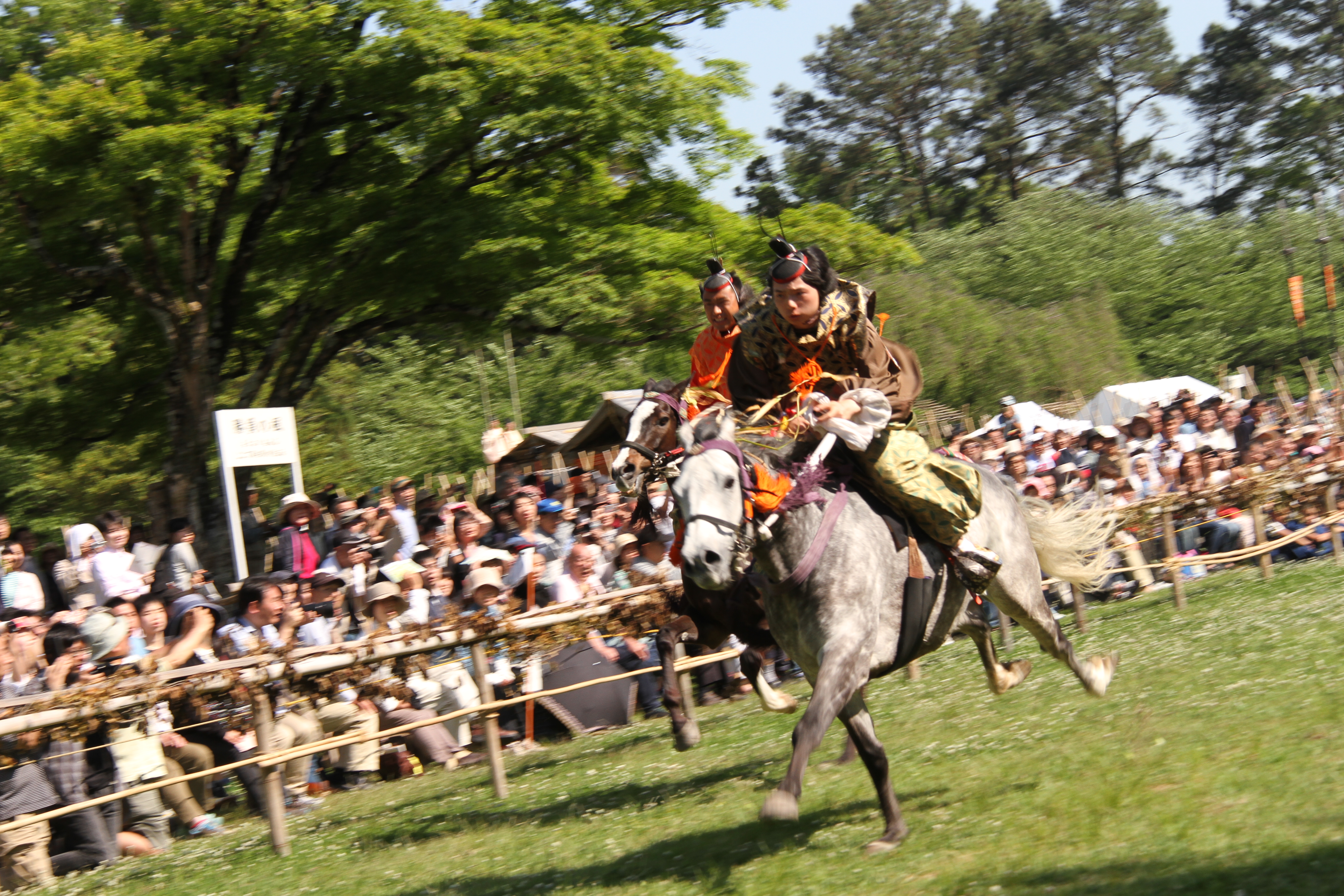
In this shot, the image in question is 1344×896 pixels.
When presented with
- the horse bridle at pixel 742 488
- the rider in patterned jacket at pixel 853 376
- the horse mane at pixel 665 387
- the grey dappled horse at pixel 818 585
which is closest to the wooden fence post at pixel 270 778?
the horse mane at pixel 665 387

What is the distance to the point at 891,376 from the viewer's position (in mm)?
6520

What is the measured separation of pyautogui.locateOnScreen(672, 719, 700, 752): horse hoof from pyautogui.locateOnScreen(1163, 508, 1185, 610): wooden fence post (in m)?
7.07

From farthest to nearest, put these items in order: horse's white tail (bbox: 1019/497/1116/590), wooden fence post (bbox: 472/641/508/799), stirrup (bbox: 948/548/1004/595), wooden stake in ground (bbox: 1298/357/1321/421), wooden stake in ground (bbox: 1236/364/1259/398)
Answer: wooden stake in ground (bbox: 1236/364/1259/398), wooden stake in ground (bbox: 1298/357/1321/421), wooden fence post (bbox: 472/641/508/799), horse's white tail (bbox: 1019/497/1116/590), stirrup (bbox: 948/548/1004/595)

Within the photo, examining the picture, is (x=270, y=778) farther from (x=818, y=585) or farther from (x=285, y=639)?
(x=818, y=585)

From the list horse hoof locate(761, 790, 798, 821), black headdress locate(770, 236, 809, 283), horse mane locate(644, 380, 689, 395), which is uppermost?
black headdress locate(770, 236, 809, 283)

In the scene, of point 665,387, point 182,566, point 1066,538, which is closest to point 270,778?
point 665,387

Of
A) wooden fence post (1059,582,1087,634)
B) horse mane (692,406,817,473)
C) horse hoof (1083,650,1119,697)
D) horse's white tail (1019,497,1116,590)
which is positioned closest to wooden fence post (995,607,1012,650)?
wooden fence post (1059,582,1087,634)

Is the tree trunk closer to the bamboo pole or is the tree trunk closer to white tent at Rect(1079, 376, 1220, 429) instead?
the bamboo pole

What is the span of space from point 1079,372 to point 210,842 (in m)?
38.2

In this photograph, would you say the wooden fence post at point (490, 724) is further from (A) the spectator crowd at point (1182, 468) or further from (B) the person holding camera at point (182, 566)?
(A) the spectator crowd at point (1182, 468)

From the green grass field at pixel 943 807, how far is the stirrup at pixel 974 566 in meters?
1.03

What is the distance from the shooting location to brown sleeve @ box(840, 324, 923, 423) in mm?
6324

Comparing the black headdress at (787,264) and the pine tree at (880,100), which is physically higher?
the pine tree at (880,100)

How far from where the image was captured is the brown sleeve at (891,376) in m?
6.32
